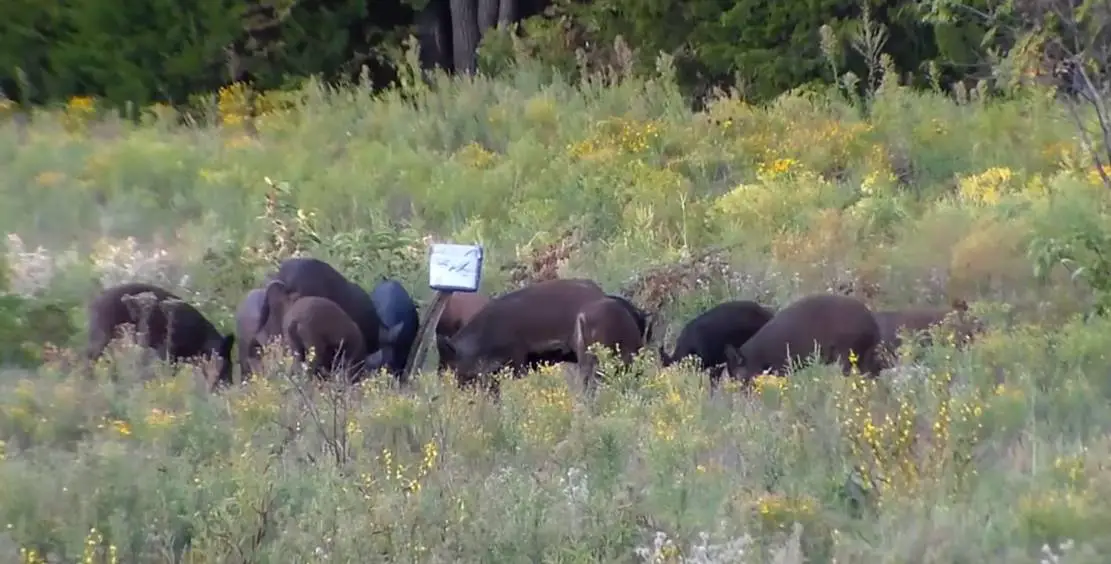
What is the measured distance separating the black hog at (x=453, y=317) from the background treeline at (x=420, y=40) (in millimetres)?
7085

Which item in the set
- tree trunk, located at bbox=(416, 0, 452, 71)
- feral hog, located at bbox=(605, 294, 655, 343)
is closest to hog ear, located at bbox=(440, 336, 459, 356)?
feral hog, located at bbox=(605, 294, 655, 343)

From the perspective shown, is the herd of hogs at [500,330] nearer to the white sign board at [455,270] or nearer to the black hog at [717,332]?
the black hog at [717,332]

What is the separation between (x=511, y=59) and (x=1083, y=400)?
41.4 feet

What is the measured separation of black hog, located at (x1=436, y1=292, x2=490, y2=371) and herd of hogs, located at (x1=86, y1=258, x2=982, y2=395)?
1 cm

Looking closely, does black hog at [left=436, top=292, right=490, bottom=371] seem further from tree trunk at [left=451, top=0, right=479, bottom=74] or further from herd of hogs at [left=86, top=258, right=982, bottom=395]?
tree trunk at [left=451, top=0, right=479, bottom=74]

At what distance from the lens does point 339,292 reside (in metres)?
9.23

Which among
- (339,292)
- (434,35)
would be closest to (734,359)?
(339,292)

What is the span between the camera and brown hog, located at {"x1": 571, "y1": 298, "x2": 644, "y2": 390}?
8.31m

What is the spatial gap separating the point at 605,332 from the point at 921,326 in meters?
1.78

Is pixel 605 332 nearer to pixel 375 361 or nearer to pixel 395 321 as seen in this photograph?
pixel 375 361

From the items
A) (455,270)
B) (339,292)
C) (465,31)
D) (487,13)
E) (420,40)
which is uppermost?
(487,13)

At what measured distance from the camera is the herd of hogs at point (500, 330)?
8203 mm

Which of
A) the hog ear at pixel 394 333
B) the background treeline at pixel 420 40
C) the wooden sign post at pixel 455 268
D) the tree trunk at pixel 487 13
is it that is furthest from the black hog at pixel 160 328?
the tree trunk at pixel 487 13

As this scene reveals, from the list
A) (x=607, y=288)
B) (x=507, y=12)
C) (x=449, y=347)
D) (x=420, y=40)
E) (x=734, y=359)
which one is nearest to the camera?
(x=734, y=359)
